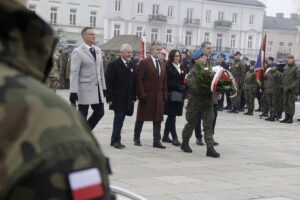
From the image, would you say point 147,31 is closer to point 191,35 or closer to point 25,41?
point 191,35

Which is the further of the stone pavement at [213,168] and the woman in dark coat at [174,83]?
the woman in dark coat at [174,83]

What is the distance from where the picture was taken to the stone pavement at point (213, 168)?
7445 mm

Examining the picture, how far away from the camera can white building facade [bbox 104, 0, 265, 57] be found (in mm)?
79250

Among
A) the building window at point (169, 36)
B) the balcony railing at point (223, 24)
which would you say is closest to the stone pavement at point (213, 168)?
the building window at point (169, 36)

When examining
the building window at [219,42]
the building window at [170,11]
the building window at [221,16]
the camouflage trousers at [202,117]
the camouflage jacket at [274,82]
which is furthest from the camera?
the building window at [219,42]

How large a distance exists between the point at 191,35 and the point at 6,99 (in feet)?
282

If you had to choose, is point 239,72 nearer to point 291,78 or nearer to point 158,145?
point 291,78

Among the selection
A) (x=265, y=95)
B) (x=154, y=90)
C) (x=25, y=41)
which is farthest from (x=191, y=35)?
(x=25, y=41)

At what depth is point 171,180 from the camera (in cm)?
804

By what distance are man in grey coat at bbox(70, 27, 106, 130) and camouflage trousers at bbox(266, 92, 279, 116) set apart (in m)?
10.2

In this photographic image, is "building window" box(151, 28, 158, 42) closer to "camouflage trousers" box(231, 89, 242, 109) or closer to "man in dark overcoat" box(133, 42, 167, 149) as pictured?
"camouflage trousers" box(231, 89, 242, 109)

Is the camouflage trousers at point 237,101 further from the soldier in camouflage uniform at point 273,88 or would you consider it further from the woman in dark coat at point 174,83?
the woman in dark coat at point 174,83

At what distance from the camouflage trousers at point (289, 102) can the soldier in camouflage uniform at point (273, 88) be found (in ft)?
1.44

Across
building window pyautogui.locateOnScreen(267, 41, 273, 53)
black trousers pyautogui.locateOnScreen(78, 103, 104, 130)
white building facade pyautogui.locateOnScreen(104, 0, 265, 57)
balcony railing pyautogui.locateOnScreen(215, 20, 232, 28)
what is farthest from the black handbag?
building window pyautogui.locateOnScreen(267, 41, 273, 53)
